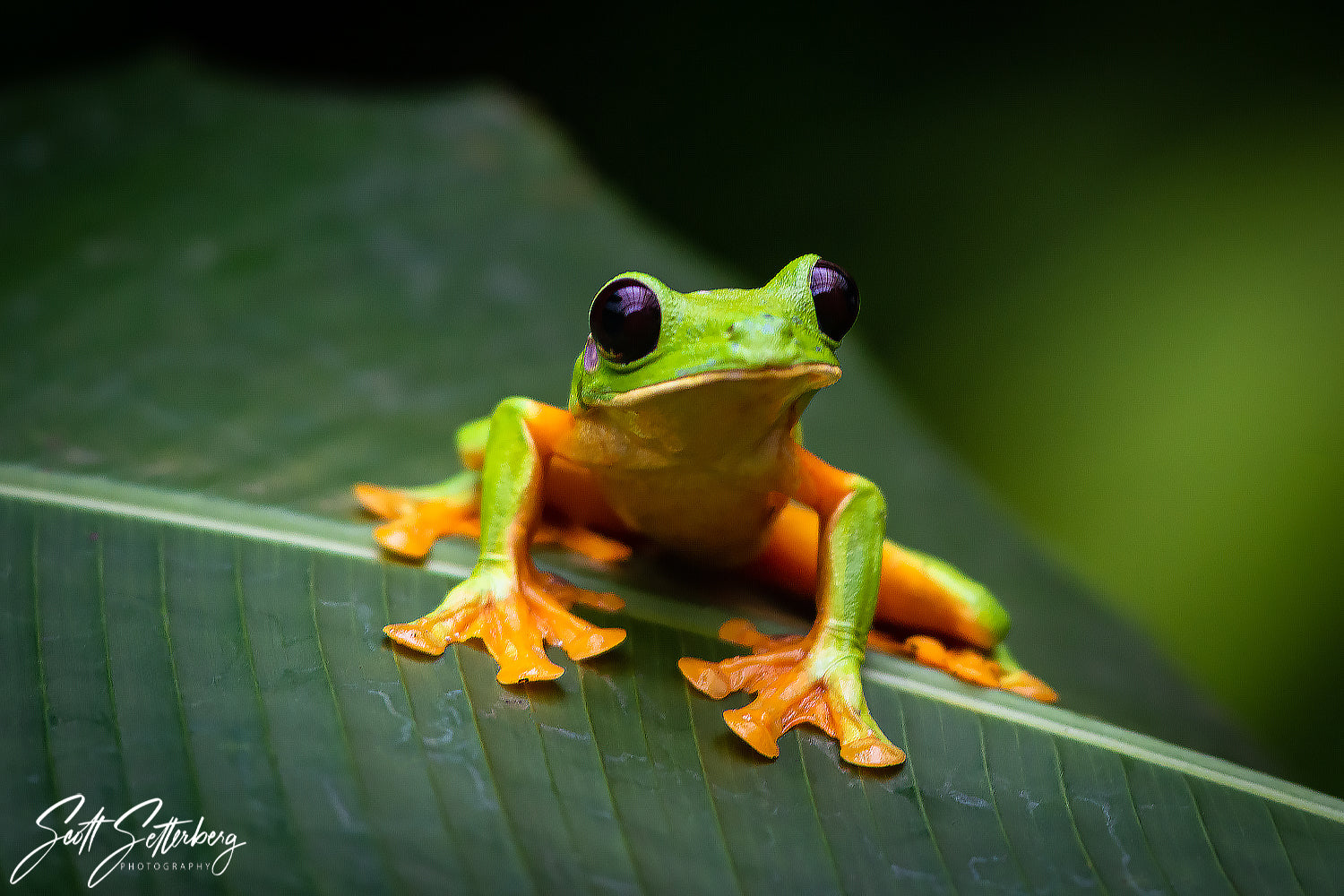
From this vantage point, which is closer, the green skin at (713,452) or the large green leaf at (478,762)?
the large green leaf at (478,762)

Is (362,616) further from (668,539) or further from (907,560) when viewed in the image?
(907,560)

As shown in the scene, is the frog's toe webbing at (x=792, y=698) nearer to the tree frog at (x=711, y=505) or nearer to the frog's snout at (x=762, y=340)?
the tree frog at (x=711, y=505)

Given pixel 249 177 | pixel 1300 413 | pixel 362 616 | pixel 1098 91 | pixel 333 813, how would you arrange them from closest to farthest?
pixel 333 813 < pixel 362 616 < pixel 249 177 < pixel 1300 413 < pixel 1098 91

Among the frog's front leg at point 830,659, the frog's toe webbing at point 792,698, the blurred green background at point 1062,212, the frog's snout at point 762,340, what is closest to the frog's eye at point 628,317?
the frog's snout at point 762,340

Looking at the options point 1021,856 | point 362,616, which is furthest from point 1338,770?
point 362,616

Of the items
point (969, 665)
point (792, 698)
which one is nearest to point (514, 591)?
point (792, 698)

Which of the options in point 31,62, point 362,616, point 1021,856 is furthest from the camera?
point 31,62

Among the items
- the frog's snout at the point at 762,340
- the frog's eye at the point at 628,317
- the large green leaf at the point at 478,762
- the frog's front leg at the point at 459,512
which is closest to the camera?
the large green leaf at the point at 478,762

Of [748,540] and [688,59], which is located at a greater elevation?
[688,59]
